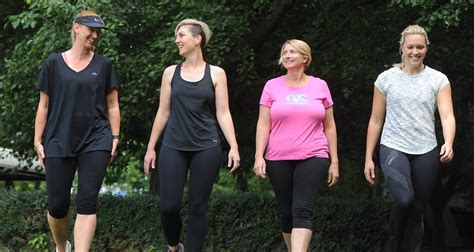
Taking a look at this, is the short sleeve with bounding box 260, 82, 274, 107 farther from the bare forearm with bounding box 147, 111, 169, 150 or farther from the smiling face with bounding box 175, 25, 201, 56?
the bare forearm with bounding box 147, 111, 169, 150

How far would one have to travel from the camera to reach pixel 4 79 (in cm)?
1395

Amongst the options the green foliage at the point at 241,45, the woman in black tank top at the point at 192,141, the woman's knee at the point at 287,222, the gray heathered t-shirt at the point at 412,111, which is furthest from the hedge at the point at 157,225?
the gray heathered t-shirt at the point at 412,111

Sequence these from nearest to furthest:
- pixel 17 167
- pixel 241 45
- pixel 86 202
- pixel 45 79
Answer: pixel 86 202 < pixel 45 79 < pixel 241 45 < pixel 17 167

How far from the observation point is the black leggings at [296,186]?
7582mm

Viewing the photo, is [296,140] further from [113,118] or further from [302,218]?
[113,118]

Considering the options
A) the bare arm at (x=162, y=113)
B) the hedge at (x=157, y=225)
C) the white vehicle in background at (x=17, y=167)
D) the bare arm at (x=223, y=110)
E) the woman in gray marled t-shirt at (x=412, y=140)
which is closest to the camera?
the woman in gray marled t-shirt at (x=412, y=140)

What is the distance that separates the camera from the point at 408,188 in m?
7.33

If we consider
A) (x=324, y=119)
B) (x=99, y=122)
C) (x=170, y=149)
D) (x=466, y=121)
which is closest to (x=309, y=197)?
(x=324, y=119)

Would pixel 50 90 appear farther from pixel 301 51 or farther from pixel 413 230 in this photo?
pixel 413 230

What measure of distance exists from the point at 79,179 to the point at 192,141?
0.94 metres

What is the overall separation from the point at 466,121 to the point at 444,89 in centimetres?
986

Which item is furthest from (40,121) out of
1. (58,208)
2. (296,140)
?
(296,140)

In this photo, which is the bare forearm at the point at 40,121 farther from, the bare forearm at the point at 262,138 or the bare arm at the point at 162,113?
the bare forearm at the point at 262,138

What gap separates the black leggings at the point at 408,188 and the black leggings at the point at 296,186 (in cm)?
57
